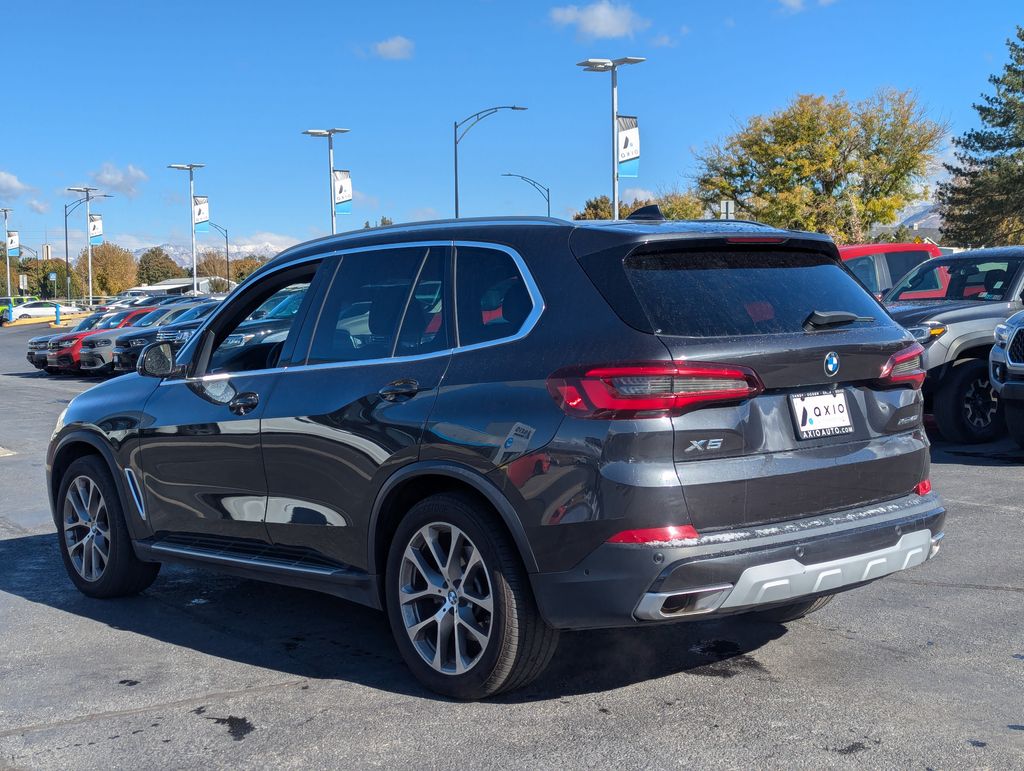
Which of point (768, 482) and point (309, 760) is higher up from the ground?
point (768, 482)

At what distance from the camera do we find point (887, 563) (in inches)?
169

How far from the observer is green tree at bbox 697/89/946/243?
180 feet

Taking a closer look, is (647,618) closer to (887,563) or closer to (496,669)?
(496,669)

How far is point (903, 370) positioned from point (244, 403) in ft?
9.11

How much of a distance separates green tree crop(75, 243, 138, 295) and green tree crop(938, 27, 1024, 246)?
96.9 meters

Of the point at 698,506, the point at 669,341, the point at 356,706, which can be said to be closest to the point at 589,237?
the point at 669,341

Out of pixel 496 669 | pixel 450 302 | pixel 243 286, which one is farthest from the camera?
pixel 243 286

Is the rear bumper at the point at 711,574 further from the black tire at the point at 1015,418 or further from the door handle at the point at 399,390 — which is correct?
the black tire at the point at 1015,418

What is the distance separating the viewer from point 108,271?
133 m

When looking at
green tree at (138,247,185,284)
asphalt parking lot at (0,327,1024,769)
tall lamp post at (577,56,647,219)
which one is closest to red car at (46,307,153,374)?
tall lamp post at (577,56,647,219)

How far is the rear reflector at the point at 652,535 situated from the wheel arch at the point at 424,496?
1.13 feet

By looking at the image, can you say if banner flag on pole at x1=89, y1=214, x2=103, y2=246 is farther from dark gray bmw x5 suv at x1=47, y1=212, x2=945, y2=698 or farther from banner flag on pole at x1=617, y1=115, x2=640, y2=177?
dark gray bmw x5 suv at x1=47, y1=212, x2=945, y2=698

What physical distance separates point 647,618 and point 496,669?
2.14 ft

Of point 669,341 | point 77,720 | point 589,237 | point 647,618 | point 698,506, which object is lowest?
point 77,720
